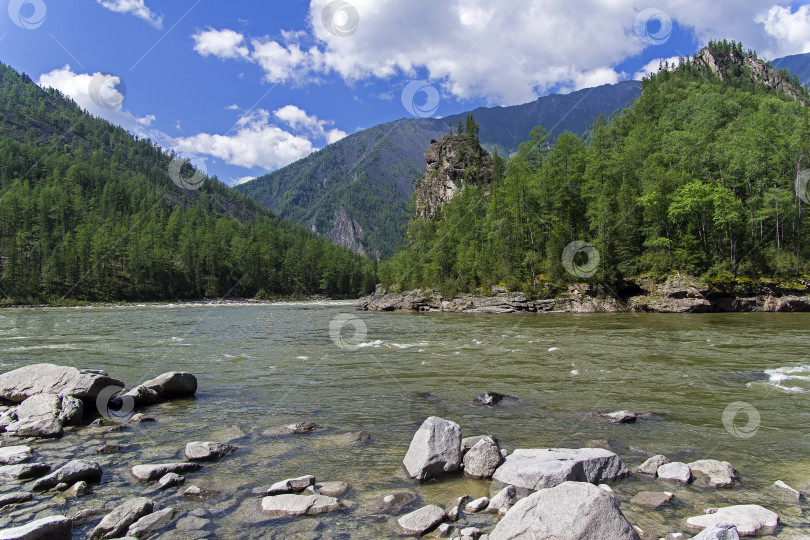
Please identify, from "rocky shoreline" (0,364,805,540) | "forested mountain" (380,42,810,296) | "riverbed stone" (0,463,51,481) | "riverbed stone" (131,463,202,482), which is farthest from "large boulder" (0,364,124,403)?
"forested mountain" (380,42,810,296)

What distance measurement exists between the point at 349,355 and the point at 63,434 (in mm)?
12090

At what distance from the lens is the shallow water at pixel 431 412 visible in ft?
19.5

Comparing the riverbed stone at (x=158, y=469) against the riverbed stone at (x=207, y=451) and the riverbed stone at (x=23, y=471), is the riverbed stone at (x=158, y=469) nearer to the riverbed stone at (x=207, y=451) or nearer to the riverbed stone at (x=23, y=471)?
the riverbed stone at (x=207, y=451)

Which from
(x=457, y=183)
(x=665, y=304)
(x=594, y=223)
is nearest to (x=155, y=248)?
(x=457, y=183)

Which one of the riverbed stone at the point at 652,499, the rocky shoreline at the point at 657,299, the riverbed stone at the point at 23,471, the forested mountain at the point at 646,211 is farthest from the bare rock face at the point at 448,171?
the riverbed stone at the point at 652,499

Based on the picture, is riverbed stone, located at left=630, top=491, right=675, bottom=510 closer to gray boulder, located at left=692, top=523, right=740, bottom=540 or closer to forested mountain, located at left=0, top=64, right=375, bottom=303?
gray boulder, located at left=692, top=523, right=740, bottom=540

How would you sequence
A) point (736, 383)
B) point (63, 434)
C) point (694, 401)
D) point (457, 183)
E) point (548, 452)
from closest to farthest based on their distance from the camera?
point (548, 452), point (63, 434), point (694, 401), point (736, 383), point (457, 183)

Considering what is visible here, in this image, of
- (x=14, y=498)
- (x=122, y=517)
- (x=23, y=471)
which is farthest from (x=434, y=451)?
(x=23, y=471)

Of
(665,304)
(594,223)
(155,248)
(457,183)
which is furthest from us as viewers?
(155,248)

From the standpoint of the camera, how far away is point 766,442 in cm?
805

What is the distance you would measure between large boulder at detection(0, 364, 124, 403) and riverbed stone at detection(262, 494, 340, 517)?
841 cm

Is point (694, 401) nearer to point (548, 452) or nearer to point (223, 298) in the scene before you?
point (548, 452)

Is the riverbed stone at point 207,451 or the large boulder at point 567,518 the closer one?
the large boulder at point 567,518

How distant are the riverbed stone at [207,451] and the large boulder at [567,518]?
5.55 m
